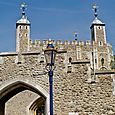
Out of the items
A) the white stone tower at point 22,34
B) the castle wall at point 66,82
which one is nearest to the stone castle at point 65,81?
the castle wall at point 66,82

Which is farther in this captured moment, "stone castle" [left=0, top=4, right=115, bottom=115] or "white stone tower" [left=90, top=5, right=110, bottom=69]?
"white stone tower" [left=90, top=5, right=110, bottom=69]

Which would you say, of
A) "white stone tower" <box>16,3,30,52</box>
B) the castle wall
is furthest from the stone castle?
"white stone tower" <box>16,3,30,52</box>

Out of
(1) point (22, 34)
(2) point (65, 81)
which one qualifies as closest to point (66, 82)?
(2) point (65, 81)

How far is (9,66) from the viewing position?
10180 millimetres

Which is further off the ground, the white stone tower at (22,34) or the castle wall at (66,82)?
the white stone tower at (22,34)

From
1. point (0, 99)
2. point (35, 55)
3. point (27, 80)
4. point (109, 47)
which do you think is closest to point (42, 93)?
point (27, 80)

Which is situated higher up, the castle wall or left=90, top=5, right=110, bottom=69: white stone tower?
left=90, top=5, right=110, bottom=69: white stone tower

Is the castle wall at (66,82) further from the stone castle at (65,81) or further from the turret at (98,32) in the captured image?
the turret at (98,32)

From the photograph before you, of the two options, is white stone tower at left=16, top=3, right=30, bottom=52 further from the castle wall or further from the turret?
the castle wall

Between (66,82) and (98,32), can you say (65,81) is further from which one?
(98,32)

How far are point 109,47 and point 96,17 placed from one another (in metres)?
4.37

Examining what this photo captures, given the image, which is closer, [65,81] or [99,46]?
[65,81]

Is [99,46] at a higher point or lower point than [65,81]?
higher

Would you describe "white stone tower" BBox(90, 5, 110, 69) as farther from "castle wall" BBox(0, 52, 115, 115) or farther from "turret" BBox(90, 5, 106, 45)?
"castle wall" BBox(0, 52, 115, 115)
